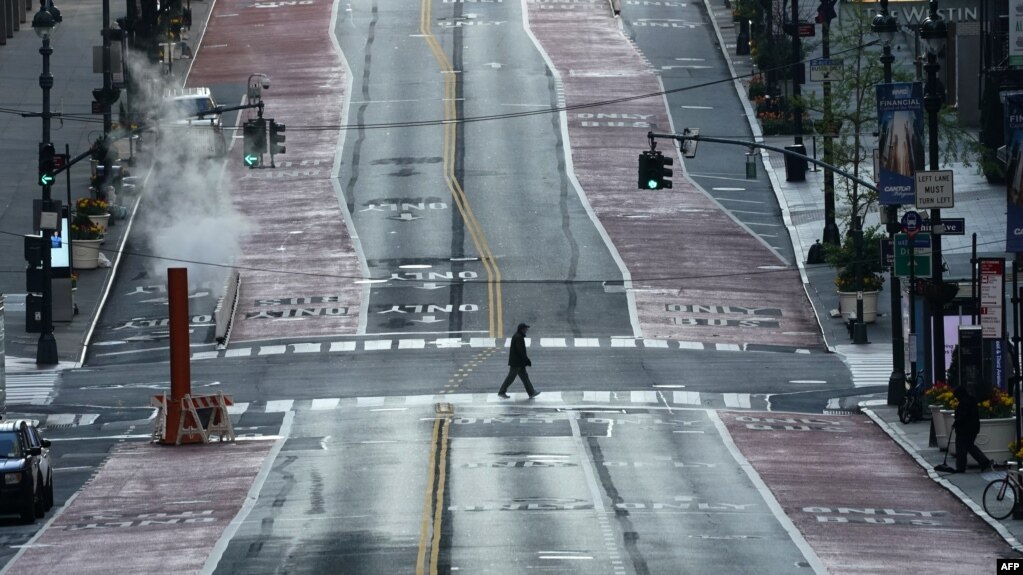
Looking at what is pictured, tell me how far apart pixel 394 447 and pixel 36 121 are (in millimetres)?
48067

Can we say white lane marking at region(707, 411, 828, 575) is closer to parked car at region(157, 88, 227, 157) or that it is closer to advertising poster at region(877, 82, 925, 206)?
advertising poster at region(877, 82, 925, 206)

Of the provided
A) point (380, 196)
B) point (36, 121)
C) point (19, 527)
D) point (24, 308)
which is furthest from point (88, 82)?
point (19, 527)

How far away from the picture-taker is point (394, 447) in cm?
3572

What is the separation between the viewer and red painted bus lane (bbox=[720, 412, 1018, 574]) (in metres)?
25.6

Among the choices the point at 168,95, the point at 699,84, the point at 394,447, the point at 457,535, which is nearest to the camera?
the point at 457,535

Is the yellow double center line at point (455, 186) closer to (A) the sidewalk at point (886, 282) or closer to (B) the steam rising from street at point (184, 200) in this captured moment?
(B) the steam rising from street at point (184, 200)

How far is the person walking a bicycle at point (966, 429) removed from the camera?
31.8 metres

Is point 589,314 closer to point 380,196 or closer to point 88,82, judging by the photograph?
point 380,196

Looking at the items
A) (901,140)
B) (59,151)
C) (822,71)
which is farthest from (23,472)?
(59,151)

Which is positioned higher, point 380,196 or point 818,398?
point 380,196

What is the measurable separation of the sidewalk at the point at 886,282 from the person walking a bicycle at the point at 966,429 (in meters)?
0.29

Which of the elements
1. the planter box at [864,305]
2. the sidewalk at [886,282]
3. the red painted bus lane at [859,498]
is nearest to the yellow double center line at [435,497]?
the red painted bus lane at [859,498]

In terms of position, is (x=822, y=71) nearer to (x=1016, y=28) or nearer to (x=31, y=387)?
(x=1016, y=28)

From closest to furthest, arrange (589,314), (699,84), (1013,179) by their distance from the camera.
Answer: (1013,179)
(589,314)
(699,84)
